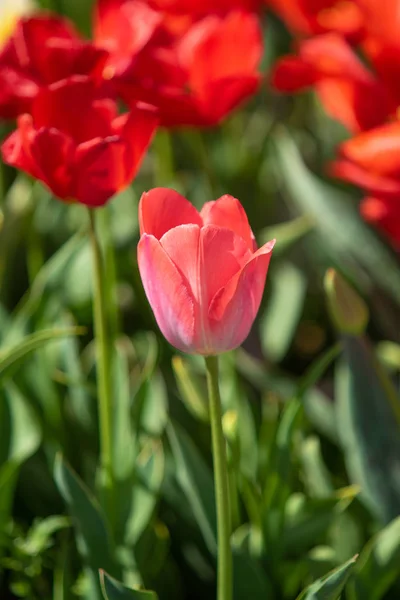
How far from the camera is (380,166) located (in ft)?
2.08

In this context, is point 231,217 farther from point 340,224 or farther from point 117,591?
point 340,224

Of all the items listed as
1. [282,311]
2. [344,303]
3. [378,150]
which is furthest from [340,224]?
[344,303]

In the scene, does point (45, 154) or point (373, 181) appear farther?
point (373, 181)

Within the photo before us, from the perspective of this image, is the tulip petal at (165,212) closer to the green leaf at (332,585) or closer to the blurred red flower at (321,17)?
the green leaf at (332,585)

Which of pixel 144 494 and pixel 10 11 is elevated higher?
pixel 10 11

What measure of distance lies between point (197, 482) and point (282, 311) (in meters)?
0.30

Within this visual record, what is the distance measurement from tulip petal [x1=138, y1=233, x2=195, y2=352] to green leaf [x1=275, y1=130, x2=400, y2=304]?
0.43 meters

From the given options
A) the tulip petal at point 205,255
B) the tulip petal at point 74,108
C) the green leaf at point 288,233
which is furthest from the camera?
the green leaf at point 288,233

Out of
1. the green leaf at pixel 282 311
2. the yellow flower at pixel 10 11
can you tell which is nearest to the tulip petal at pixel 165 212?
the green leaf at pixel 282 311

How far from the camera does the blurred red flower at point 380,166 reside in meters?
0.62

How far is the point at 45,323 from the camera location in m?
0.69

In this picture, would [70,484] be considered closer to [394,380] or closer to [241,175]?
[394,380]

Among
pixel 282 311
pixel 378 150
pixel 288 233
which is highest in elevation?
pixel 378 150

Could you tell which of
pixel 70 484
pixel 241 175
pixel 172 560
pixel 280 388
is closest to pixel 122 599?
pixel 70 484
